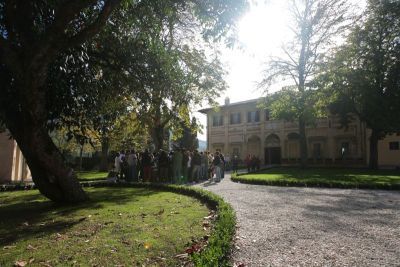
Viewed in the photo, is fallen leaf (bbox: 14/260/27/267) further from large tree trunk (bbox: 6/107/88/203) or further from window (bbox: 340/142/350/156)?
window (bbox: 340/142/350/156)

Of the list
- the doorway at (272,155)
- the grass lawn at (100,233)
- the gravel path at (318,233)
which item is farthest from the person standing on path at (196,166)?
the doorway at (272,155)

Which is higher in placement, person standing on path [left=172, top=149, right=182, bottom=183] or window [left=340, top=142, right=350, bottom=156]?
window [left=340, top=142, right=350, bottom=156]

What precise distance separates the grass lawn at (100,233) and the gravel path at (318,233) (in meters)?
0.94

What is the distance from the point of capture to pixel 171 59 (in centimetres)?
1067

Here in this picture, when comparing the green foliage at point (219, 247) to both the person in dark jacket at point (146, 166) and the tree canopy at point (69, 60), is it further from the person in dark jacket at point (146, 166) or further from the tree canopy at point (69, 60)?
the person in dark jacket at point (146, 166)

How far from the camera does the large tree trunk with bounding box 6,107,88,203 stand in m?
8.39

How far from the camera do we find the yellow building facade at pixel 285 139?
115 feet

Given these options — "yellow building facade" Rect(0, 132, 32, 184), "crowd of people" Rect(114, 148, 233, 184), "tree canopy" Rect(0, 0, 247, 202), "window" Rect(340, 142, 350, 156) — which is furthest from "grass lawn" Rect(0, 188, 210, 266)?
"window" Rect(340, 142, 350, 156)

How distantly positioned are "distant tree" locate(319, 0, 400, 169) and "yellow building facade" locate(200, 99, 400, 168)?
4.08 m

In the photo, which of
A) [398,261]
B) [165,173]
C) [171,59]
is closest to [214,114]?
[165,173]

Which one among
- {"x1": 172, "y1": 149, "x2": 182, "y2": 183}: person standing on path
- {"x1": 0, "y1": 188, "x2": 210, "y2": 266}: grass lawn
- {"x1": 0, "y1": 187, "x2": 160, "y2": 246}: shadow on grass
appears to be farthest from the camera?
{"x1": 172, "y1": 149, "x2": 182, "y2": 183}: person standing on path

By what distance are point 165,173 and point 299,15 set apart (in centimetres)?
1866

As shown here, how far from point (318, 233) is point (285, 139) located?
35714 millimetres

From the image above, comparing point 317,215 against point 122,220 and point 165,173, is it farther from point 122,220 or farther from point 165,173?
point 165,173
